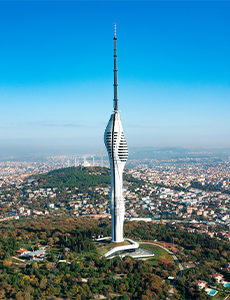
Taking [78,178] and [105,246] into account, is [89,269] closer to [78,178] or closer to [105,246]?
[105,246]

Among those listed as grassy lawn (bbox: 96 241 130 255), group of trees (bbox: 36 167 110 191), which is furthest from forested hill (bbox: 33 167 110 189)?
grassy lawn (bbox: 96 241 130 255)

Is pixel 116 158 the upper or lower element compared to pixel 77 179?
upper

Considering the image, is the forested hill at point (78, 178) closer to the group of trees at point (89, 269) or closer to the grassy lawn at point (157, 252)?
the group of trees at point (89, 269)

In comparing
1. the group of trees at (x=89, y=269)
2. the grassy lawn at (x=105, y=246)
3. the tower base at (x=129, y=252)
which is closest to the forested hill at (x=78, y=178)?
the group of trees at (x=89, y=269)

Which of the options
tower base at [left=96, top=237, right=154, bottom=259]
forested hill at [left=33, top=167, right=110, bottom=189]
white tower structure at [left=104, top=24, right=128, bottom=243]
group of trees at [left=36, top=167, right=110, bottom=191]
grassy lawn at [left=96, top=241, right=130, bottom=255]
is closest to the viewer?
tower base at [left=96, top=237, right=154, bottom=259]

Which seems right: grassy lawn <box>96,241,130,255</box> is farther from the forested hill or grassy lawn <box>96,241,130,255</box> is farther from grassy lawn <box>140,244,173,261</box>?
the forested hill

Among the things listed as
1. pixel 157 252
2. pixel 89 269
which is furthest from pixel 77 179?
pixel 89 269

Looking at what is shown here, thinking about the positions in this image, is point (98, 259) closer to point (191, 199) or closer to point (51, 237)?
point (51, 237)
